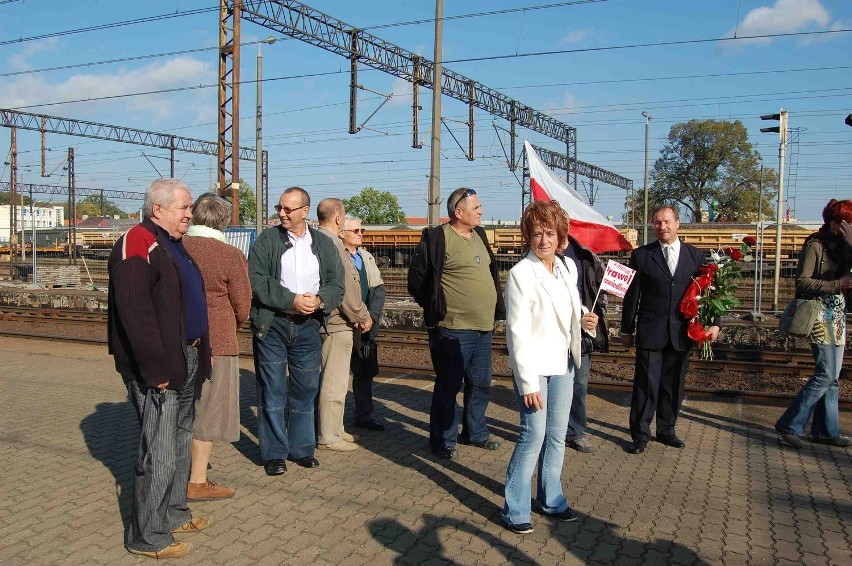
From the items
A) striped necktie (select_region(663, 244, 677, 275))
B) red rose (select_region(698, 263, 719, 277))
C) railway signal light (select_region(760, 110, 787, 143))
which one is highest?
railway signal light (select_region(760, 110, 787, 143))

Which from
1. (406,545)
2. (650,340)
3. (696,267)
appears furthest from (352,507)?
(696,267)

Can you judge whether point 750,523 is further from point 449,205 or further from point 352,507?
point 449,205

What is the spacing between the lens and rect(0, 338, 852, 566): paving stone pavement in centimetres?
410

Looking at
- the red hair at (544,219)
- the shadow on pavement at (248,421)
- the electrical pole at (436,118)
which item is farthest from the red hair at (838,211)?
→ the electrical pole at (436,118)

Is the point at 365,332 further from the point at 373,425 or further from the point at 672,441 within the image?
the point at 672,441

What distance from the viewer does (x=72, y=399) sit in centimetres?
801

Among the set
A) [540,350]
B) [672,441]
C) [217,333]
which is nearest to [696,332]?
[672,441]

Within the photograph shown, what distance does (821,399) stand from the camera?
6.18 m

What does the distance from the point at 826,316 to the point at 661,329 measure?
1.34 m

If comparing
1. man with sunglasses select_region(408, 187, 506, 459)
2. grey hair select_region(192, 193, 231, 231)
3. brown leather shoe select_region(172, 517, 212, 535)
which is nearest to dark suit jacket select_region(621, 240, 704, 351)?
man with sunglasses select_region(408, 187, 506, 459)

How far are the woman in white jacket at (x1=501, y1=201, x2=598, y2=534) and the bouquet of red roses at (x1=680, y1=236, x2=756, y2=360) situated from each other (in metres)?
1.90

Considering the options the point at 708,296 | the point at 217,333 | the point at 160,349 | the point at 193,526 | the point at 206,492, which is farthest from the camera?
the point at 708,296

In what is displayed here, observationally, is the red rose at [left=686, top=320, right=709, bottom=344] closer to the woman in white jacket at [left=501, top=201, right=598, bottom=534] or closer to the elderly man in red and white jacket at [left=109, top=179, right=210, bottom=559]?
the woman in white jacket at [left=501, top=201, right=598, bottom=534]

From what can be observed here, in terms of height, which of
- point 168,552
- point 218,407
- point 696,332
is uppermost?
point 696,332
